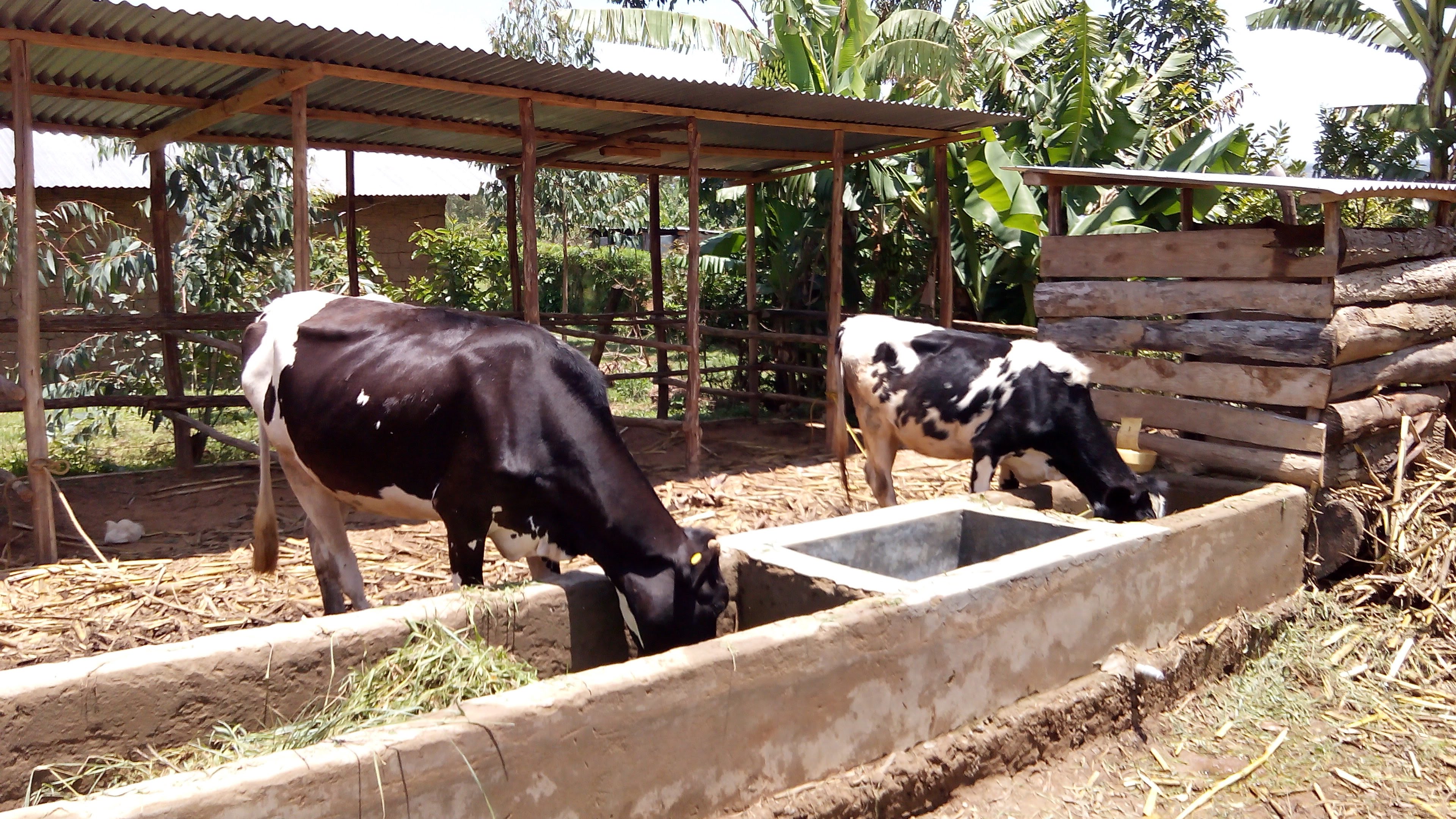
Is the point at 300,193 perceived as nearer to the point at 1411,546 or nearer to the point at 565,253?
the point at 1411,546

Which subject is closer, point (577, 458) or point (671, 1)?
point (577, 458)

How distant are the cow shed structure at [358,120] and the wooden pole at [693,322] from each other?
0.02 m

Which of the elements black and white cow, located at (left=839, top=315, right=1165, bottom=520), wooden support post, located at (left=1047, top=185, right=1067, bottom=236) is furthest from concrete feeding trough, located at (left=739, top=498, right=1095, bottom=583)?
wooden support post, located at (left=1047, top=185, right=1067, bottom=236)

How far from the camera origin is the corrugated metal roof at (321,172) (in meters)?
13.5

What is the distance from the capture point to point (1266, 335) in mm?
5645

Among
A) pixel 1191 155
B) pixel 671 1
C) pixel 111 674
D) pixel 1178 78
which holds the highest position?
pixel 671 1

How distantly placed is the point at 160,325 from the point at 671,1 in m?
18.6

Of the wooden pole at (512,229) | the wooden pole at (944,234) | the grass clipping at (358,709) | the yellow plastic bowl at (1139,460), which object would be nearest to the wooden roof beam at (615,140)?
the wooden pole at (512,229)

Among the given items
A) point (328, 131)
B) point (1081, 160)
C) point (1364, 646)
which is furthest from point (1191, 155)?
point (328, 131)

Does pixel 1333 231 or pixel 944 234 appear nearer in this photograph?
pixel 1333 231

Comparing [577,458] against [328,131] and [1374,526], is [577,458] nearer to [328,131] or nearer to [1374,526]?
[1374,526]

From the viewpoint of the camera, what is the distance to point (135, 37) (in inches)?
218

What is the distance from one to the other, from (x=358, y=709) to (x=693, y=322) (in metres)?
5.45

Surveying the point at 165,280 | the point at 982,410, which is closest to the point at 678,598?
the point at 982,410
